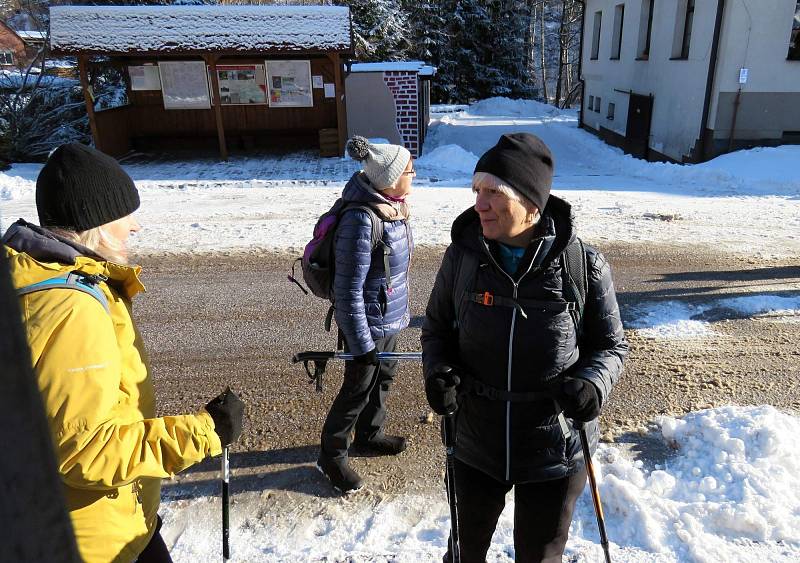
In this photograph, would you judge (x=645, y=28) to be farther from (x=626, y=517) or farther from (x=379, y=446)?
(x=626, y=517)

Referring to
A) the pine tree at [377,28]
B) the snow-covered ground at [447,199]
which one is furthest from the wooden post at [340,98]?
the pine tree at [377,28]

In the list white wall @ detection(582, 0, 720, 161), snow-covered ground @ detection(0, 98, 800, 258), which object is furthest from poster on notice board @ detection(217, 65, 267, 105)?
white wall @ detection(582, 0, 720, 161)

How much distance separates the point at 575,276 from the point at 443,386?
0.64 meters

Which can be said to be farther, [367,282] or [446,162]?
[446,162]

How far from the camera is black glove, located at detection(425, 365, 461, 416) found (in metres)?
2.25

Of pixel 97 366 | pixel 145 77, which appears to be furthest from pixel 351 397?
pixel 145 77

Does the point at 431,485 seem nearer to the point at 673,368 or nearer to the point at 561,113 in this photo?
the point at 673,368

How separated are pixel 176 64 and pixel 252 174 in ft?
16.5

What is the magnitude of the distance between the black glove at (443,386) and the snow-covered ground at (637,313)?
1090 millimetres

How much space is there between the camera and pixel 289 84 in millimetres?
16484

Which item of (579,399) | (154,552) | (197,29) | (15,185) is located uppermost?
(197,29)

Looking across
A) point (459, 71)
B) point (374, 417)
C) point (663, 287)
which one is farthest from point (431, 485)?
point (459, 71)

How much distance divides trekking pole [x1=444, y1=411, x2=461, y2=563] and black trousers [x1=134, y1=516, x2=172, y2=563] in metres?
1.10

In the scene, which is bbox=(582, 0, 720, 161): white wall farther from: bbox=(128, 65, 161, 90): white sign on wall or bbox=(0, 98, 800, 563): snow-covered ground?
bbox=(128, 65, 161, 90): white sign on wall
